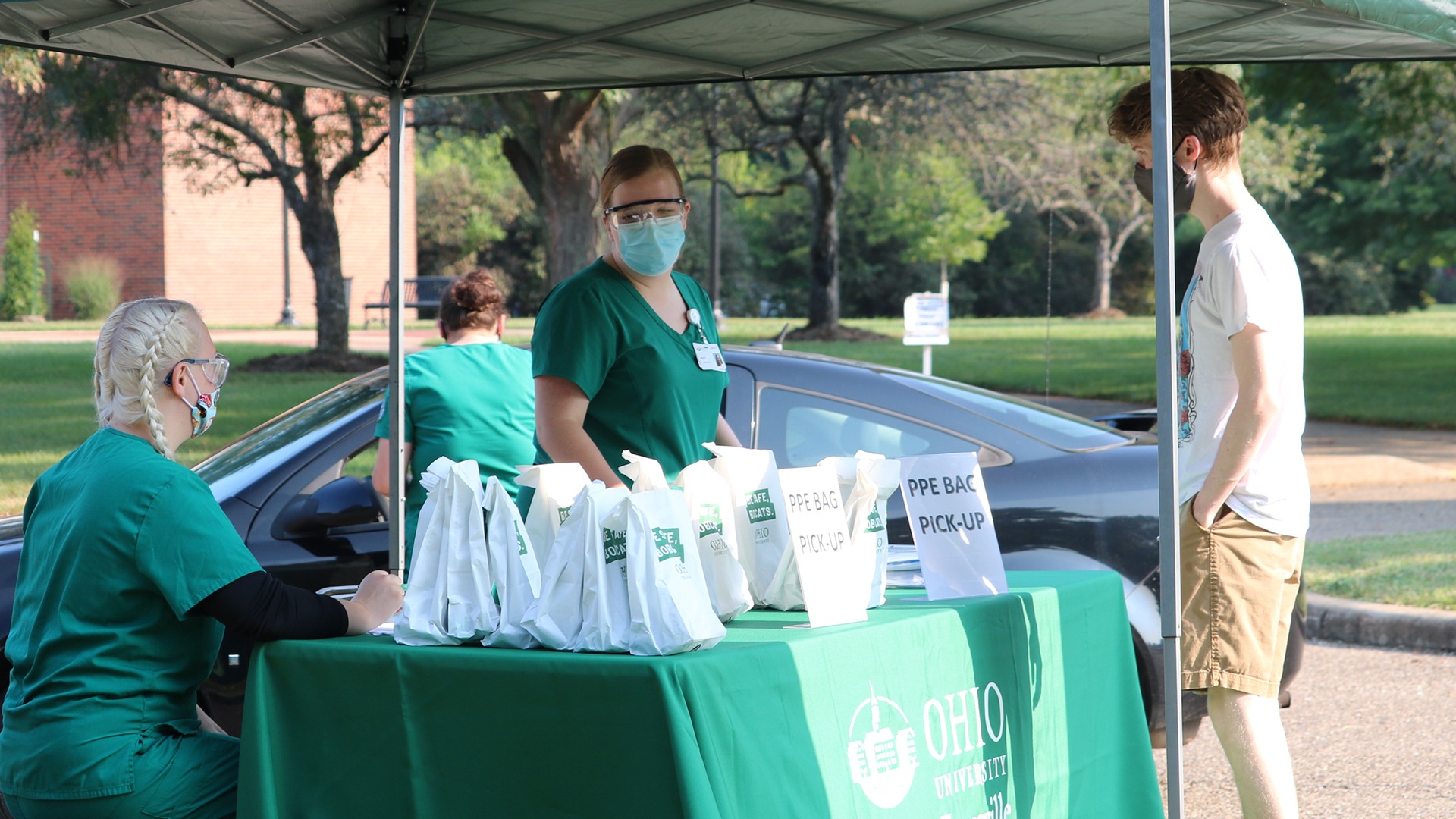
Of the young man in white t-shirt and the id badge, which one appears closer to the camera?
the young man in white t-shirt

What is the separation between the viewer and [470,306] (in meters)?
4.59

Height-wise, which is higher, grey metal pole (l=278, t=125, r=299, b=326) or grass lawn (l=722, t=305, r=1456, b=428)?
grey metal pole (l=278, t=125, r=299, b=326)

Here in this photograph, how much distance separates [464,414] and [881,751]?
7.05ft

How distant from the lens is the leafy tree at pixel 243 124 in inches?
648

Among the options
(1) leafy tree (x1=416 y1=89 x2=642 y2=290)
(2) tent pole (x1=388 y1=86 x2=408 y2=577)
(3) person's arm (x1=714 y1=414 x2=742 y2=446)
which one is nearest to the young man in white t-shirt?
(3) person's arm (x1=714 y1=414 x2=742 y2=446)

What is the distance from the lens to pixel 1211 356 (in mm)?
3080

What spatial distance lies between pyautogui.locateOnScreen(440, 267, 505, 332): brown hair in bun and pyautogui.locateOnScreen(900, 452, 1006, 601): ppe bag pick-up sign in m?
2.06

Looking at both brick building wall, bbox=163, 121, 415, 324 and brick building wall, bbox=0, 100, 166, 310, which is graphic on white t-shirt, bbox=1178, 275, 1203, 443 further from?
brick building wall, bbox=0, 100, 166, 310

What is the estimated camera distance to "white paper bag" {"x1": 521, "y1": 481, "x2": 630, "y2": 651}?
2336mm

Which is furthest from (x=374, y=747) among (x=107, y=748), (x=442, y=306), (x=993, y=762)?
(x=442, y=306)

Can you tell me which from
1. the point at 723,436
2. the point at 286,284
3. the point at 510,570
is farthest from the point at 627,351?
the point at 286,284

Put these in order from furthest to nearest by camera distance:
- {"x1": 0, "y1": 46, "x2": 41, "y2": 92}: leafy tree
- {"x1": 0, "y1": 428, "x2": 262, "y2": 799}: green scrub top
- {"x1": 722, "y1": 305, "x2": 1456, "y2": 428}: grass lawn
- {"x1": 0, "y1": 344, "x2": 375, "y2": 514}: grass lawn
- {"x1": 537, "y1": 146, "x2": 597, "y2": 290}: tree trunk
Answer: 1. {"x1": 722, "y1": 305, "x2": 1456, "y2": 428}: grass lawn
2. {"x1": 537, "y1": 146, "x2": 597, "y2": 290}: tree trunk
3. {"x1": 0, "y1": 46, "x2": 41, "y2": 92}: leafy tree
4. {"x1": 0, "y1": 344, "x2": 375, "y2": 514}: grass lawn
5. {"x1": 0, "y1": 428, "x2": 262, "y2": 799}: green scrub top

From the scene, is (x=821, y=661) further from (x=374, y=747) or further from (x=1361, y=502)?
(x=1361, y=502)

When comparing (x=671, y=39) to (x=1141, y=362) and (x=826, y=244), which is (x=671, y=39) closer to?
(x=1141, y=362)
